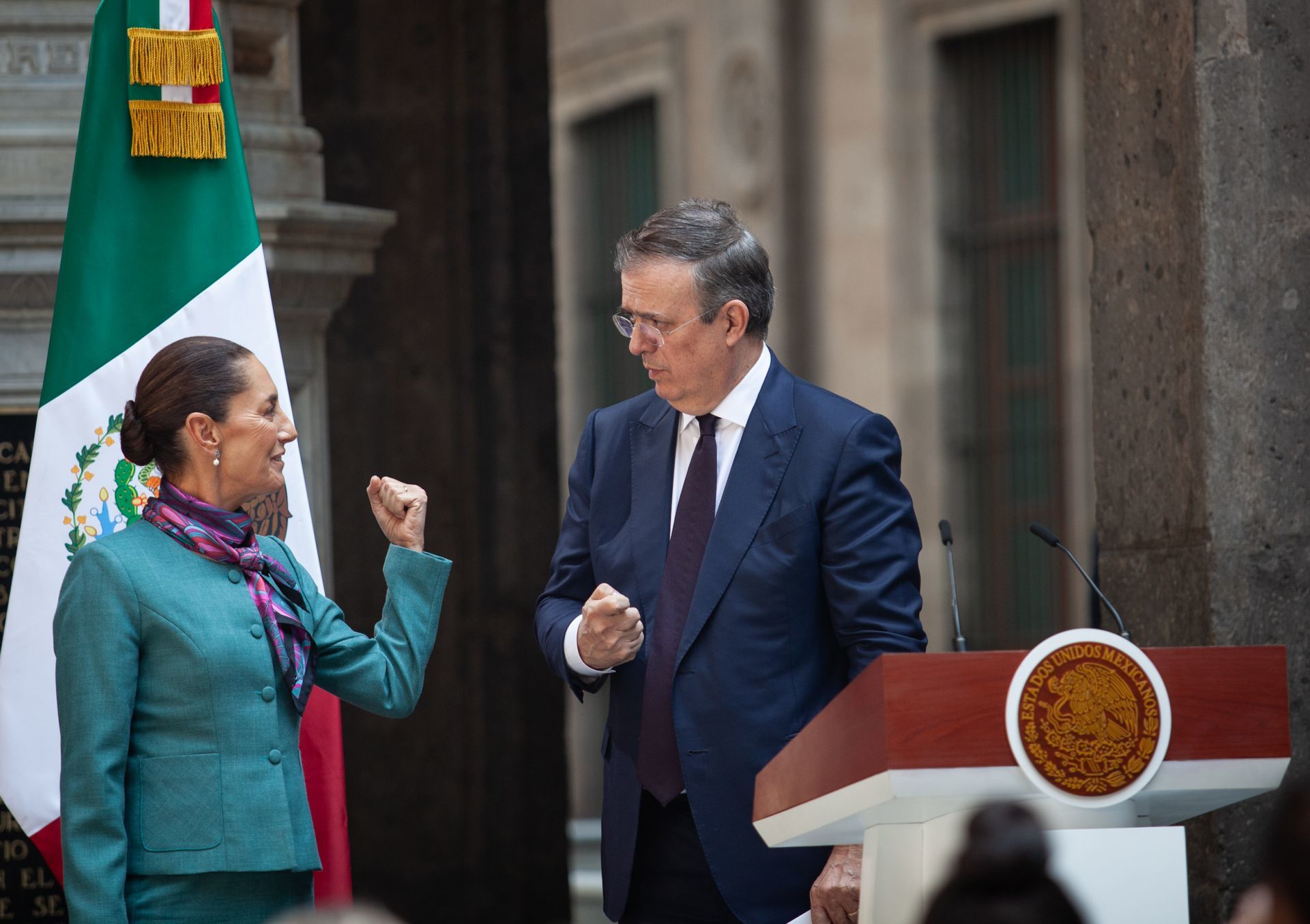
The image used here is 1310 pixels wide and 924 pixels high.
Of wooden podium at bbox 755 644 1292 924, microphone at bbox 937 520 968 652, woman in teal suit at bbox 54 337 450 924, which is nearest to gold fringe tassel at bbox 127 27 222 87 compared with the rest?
woman in teal suit at bbox 54 337 450 924

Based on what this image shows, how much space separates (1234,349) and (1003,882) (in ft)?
8.77

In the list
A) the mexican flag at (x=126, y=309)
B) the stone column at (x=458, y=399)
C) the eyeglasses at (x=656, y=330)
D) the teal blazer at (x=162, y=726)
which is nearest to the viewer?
the teal blazer at (x=162, y=726)

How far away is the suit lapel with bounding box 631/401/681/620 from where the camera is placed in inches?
134

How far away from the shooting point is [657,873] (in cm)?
336

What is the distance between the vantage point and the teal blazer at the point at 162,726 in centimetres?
297

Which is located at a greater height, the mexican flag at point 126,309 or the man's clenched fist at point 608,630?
the mexican flag at point 126,309

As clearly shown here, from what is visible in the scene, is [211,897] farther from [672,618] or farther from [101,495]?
[101,495]

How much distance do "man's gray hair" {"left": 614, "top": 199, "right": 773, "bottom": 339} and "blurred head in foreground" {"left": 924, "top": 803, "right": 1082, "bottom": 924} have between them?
6.03 feet

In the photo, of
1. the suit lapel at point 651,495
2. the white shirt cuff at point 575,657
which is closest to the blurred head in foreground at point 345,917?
the white shirt cuff at point 575,657

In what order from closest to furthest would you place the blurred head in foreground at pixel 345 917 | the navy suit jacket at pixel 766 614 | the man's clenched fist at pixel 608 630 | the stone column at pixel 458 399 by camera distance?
1. the blurred head in foreground at pixel 345 917
2. the man's clenched fist at pixel 608 630
3. the navy suit jacket at pixel 766 614
4. the stone column at pixel 458 399

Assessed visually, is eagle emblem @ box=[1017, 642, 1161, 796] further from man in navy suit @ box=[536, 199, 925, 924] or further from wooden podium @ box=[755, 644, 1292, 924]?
man in navy suit @ box=[536, 199, 925, 924]

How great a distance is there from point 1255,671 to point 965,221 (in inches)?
388

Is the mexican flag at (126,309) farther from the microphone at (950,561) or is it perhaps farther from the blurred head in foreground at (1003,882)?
the blurred head in foreground at (1003,882)

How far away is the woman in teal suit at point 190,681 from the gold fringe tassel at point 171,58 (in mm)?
1139
